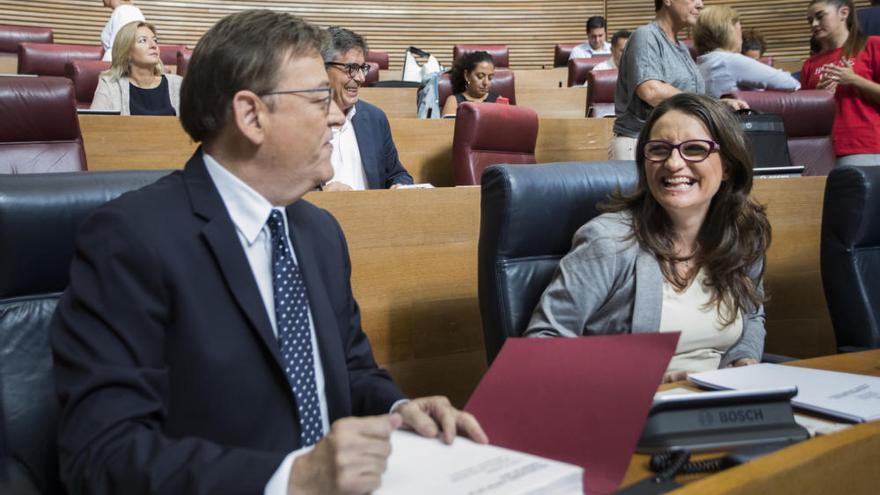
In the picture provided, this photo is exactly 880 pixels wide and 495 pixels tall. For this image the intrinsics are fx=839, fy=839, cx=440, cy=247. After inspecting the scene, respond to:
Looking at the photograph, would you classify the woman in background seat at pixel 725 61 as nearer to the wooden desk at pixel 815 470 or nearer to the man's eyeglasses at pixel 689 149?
the man's eyeglasses at pixel 689 149

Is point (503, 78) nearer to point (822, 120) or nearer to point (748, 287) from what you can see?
point (822, 120)

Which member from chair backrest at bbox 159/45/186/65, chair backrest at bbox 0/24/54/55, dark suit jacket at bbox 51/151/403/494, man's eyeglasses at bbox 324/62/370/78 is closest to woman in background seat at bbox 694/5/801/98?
man's eyeglasses at bbox 324/62/370/78

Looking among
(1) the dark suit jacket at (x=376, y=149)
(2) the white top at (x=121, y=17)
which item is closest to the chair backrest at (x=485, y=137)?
(1) the dark suit jacket at (x=376, y=149)

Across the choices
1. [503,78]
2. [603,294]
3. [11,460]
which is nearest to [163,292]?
[11,460]

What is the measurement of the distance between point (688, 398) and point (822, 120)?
358 cm

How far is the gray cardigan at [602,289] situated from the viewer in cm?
173

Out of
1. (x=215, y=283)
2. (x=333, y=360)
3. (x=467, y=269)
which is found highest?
(x=215, y=283)

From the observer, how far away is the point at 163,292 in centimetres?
104

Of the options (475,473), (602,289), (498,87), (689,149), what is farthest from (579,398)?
(498,87)

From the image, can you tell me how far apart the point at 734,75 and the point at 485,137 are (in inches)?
52.0

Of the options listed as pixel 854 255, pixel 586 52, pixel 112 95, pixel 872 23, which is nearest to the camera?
pixel 854 255

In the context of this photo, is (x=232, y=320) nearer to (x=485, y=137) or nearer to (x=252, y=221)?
(x=252, y=221)

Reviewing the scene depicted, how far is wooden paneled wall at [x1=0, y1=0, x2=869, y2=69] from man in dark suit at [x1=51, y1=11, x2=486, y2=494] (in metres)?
9.01

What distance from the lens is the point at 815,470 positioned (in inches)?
31.0
